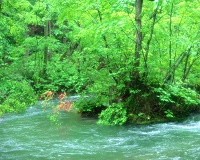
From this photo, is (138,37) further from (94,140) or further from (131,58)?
(94,140)

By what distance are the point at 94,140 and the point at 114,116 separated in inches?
106

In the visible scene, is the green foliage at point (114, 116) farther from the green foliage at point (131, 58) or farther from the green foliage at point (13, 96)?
the green foliage at point (13, 96)

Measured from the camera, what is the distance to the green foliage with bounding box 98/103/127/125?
11.7 m

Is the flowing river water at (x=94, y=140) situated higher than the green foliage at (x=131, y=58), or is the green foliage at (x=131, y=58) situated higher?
the green foliage at (x=131, y=58)

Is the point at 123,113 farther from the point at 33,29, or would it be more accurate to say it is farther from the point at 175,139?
the point at 33,29

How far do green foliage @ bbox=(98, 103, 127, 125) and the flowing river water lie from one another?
1.25 feet

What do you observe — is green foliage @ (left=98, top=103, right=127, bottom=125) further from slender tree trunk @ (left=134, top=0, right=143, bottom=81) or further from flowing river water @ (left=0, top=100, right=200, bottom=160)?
slender tree trunk @ (left=134, top=0, right=143, bottom=81)

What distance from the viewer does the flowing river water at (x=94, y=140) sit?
7809 mm

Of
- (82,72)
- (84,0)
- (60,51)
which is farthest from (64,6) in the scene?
(60,51)

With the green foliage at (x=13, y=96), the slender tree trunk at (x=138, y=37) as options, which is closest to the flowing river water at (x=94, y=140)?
the green foliage at (x=13, y=96)

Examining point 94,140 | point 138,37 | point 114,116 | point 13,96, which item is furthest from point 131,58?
point 13,96

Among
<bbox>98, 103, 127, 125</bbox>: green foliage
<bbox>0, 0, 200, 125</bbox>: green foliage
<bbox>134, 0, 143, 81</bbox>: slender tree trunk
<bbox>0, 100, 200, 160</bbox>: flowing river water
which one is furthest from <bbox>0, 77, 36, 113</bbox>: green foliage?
<bbox>134, 0, 143, 81</bbox>: slender tree trunk

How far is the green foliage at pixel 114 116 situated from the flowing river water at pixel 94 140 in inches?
15.0

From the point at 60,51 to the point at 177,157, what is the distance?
21.8m
